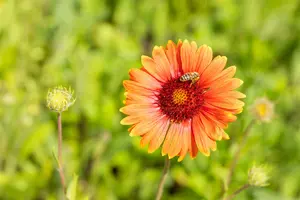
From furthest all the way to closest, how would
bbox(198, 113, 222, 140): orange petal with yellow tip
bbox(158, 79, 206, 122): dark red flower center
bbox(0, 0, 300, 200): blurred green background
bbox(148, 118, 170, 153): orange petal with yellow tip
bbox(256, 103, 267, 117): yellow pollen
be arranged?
bbox(0, 0, 300, 200): blurred green background
bbox(256, 103, 267, 117): yellow pollen
bbox(158, 79, 206, 122): dark red flower center
bbox(148, 118, 170, 153): orange petal with yellow tip
bbox(198, 113, 222, 140): orange petal with yellow tip

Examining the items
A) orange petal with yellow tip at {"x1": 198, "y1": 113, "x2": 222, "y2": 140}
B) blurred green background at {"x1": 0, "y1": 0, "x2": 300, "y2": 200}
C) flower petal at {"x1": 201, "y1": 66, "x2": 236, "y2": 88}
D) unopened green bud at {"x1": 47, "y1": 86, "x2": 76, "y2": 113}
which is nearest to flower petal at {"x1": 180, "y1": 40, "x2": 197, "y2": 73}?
flower petal at {"x1": 201, "y1": 66, "x2": 236, "y2": 88}

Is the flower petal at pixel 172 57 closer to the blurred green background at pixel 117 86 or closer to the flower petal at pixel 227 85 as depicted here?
the flower petal at pixel 227 85

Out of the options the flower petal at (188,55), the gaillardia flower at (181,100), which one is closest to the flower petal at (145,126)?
the gaillardia flower at (181,100)

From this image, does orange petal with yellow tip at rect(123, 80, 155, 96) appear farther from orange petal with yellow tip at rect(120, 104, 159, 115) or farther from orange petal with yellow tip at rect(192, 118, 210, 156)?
orange petal with yellow tip at rect(192, 118, 210, 156)

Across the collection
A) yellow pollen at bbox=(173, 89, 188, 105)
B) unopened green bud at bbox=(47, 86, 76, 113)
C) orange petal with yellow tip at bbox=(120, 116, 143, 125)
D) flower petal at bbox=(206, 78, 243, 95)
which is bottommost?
orange petal with yellow tip at bbox=(120, 116, 143, 125)

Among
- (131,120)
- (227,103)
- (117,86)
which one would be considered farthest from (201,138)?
(117,86)

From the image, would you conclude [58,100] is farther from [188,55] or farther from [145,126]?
[188,55]

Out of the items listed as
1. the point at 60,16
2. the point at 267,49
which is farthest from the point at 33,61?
the point at 267,49

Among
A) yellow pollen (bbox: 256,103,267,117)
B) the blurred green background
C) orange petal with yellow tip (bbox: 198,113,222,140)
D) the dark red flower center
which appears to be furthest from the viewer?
the blurred green background
